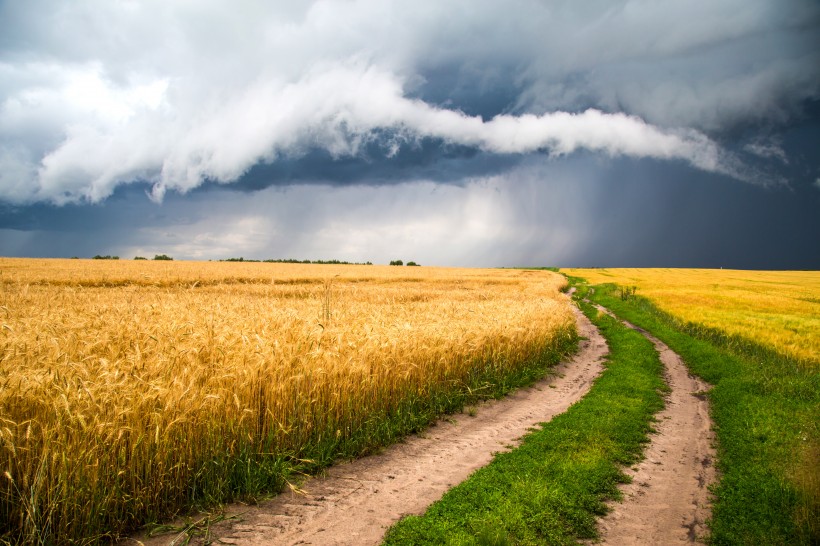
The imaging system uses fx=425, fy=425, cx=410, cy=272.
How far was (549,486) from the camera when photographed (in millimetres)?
5910

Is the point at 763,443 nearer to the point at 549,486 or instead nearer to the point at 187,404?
the point at 549,486

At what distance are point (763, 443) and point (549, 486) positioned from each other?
4900 mm

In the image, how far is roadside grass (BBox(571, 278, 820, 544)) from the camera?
5305 millimetres

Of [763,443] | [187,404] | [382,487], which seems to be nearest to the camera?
[187,404]

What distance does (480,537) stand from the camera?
15.4 ft

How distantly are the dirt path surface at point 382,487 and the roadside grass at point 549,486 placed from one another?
36 centimetres

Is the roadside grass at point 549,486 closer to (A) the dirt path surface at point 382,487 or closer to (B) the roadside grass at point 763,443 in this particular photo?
(A) the dirt path surface at point 382,487

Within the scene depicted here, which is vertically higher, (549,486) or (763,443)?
(549,486)

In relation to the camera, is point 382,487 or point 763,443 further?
point 763,443

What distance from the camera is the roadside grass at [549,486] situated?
4.92 m

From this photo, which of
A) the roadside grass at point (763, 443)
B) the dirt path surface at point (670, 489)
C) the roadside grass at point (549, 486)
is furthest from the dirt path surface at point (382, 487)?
the roadside grass at point (763, 443)

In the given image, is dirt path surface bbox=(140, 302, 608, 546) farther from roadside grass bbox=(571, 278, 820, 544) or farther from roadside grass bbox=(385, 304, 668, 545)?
roadside grass bbox=(571, 278, 820, 544)

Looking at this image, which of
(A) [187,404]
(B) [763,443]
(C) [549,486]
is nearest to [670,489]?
(C) [549,486]

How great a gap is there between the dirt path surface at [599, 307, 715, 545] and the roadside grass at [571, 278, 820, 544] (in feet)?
0.75
